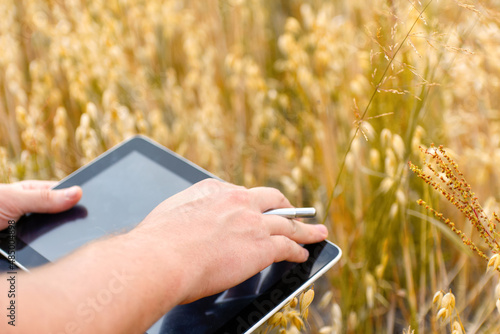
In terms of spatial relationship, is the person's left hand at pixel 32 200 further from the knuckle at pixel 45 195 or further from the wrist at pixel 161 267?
the wrist at pixel 161 267

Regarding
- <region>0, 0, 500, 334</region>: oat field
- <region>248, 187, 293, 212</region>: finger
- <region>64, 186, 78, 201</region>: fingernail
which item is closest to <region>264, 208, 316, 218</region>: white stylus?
<region>248, 187, 293, 212</region>: finger

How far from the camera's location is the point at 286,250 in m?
0.69

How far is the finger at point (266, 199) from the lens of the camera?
0.76 meters

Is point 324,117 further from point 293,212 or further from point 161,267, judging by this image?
point 161,267

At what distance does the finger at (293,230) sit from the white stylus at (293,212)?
0.02 metres

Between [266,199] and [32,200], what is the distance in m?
0.42

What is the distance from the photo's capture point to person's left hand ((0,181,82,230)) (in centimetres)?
80

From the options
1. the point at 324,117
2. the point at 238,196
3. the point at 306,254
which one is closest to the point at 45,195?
the point at 238,196

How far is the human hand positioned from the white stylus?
0.01 m

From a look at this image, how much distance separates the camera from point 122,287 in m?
0.53

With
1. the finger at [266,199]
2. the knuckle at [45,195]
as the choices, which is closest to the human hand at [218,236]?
the finger at [266,199]

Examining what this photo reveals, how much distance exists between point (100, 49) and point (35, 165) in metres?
A: 0.40

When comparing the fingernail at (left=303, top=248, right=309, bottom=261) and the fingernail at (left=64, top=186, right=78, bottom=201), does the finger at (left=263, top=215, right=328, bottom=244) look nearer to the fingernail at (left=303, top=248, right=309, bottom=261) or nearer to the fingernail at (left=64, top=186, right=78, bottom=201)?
the fingernail at (left=303, top=248, right=309, bottom=261)

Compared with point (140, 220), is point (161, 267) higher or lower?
higher
